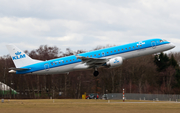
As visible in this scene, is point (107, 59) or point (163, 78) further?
point (163, 78)

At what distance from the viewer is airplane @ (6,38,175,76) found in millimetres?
42219

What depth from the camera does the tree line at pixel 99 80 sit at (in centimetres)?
8388

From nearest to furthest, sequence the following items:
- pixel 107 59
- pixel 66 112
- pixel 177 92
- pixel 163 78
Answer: pixel 66 112, pixel 107 59, pixel 177 92, pixel 163 78

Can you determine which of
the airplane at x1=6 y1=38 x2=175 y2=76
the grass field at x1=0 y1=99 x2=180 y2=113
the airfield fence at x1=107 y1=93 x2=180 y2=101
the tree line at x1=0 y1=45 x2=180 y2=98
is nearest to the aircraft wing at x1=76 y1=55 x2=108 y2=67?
the airplane at x1=6 y1=38 x2=175 y2=76

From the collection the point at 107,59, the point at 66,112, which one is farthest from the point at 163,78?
the point at 66,112

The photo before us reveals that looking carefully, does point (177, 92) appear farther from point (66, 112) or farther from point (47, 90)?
point (66, 112)

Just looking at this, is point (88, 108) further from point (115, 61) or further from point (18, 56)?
point (18, 56)

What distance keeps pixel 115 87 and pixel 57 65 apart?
46.6m

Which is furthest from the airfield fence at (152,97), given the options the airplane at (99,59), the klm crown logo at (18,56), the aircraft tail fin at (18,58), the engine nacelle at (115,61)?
the klm crown logo at (18,56)

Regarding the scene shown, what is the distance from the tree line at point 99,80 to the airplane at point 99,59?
3677 centimetres

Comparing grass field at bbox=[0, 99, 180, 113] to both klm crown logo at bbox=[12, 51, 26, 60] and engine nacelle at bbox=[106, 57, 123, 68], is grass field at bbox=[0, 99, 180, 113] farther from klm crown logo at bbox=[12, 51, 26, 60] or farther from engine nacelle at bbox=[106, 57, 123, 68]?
klm crown logo at bbox=[12, 51, 26, 60]

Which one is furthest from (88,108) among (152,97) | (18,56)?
(152,97)

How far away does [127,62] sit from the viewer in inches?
3543

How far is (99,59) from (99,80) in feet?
138
